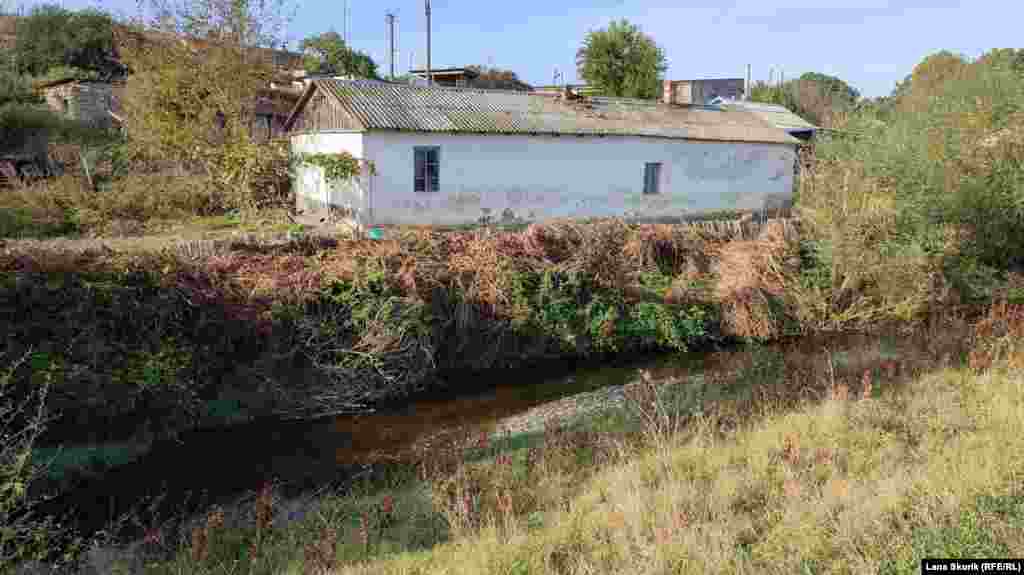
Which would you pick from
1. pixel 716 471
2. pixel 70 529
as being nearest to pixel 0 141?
pixel 70 529

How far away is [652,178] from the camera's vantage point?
76.0 feet

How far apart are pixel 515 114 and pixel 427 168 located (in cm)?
385

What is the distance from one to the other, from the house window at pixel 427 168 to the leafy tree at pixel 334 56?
85.0 feet

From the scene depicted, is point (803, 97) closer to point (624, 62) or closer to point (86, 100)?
point (624, 62)

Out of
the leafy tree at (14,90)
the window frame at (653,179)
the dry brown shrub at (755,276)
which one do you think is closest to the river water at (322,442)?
the dry brown shrub at (755,276)

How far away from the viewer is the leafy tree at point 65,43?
116ft

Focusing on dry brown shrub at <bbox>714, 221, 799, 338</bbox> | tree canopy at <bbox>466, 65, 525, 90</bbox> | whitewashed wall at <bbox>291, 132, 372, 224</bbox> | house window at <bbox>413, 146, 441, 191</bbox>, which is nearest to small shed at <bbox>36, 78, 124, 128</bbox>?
whitewashed wall at <bbox>291, 132, 372, 224</bbox>

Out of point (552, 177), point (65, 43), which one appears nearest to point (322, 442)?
point (552, 177)

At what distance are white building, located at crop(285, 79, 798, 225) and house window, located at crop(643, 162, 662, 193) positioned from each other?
4cm

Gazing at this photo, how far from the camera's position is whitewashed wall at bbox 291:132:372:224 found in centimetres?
1814

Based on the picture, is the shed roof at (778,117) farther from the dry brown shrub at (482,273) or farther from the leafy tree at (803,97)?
the dry brown shrub at (482,273)

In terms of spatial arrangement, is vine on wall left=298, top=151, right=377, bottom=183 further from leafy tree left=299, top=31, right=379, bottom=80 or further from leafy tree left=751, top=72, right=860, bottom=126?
leafy tree left=751, top=72, right=860, bottom=126

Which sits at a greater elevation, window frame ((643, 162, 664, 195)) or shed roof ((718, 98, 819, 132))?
shed roof ((718, 98, 819, 132))

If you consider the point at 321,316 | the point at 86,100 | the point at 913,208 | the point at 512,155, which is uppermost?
the point at 86,100
